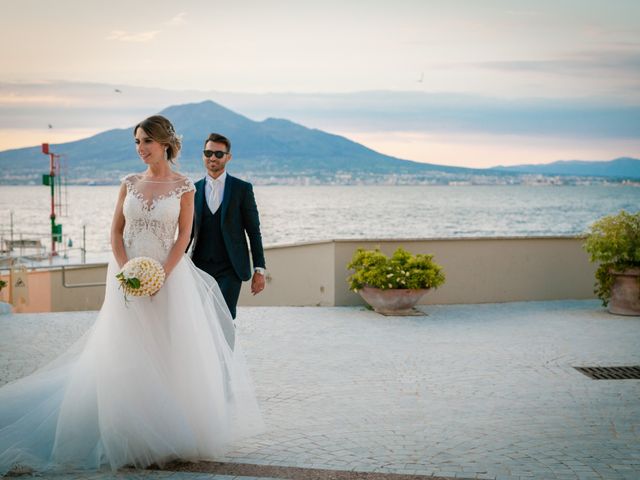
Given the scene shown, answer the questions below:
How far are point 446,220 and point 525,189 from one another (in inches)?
3276

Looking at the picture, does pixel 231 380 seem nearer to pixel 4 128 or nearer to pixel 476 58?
pixel 476 58

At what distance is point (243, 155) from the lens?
458 ft

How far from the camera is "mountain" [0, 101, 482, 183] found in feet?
427

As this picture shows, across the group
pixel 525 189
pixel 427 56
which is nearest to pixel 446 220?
pixel 427 56

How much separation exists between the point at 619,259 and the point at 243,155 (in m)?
130

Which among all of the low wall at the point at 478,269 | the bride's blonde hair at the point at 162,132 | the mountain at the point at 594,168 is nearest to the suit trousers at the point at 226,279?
the bride's blonde hair at the point at 162,132

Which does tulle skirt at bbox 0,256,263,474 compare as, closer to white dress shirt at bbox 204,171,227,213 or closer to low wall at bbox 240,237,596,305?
white dress shirt at bbox 204,171,227,213

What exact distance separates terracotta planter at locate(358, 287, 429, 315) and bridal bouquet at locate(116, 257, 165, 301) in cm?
662

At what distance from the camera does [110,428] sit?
485cm

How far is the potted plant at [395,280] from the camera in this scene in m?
11.4

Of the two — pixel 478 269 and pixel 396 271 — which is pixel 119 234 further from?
pixel 478 269

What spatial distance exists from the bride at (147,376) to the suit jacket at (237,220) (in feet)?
3.00

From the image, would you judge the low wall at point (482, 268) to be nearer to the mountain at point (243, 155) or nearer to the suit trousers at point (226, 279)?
the suit trousers at point (226, 279)

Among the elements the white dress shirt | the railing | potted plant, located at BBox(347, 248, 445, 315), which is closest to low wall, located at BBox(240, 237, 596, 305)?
potted plant, located at BBox(347, 248, 445, 315)
